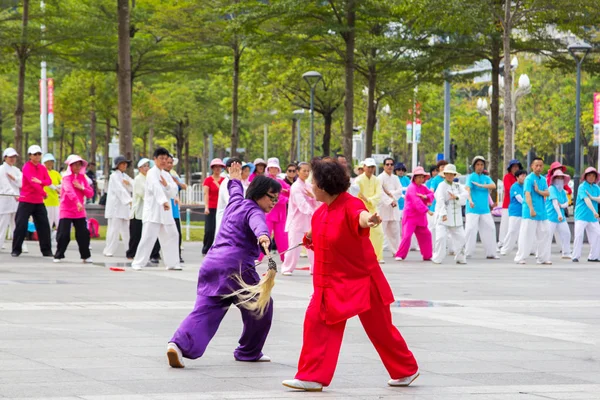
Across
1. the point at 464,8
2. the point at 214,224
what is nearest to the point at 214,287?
the point at 214,224

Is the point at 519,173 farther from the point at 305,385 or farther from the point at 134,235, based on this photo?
the point at 305,385

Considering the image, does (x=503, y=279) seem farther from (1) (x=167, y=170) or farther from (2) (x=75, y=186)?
(2) (x=75, y=186)

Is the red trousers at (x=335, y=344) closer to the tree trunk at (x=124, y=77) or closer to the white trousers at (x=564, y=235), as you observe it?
the white trousers at (x=564, y=235)

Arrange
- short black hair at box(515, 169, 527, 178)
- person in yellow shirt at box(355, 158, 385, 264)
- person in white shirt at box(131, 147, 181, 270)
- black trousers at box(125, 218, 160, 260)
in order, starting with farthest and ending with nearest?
short black hair at box(515, 169, 527, 178), black trousers at box(125, 218, 160, 260), person in yellow shirt at box(355, 158, 385, 264), person in white shirt at box(131, 147, 181, 270)

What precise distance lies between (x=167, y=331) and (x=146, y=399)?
3.25 meters

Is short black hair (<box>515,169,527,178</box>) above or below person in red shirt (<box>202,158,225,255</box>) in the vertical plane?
above

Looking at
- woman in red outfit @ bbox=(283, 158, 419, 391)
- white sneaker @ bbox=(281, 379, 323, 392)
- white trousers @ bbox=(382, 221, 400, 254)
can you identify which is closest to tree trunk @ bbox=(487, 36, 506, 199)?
white trousers @ bbox=(382, 221, 400, 254)

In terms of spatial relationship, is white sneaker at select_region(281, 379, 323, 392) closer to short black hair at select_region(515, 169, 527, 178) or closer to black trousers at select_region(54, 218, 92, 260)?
black trousers at select_region(54, 218, 92, 260)

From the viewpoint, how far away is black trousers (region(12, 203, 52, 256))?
1959 cm

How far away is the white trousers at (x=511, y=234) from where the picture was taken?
21625 millimetres

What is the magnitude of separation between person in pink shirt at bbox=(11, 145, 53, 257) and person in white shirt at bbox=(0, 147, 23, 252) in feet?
1.37

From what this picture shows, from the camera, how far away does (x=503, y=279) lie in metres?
16.3

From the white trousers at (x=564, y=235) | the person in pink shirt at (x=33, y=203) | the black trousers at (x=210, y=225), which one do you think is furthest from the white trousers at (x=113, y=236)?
the white trousers at (x=564, y=235)

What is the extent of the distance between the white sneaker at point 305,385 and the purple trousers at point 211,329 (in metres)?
1.05
